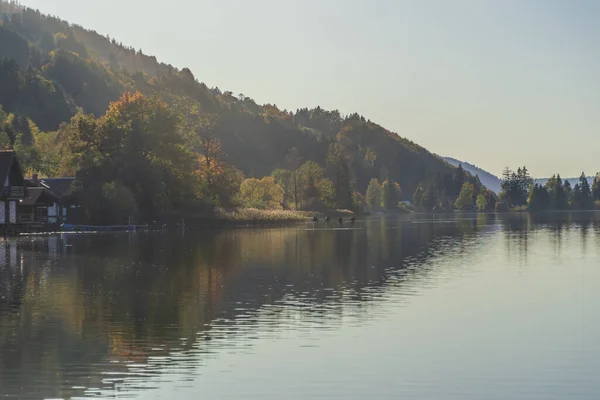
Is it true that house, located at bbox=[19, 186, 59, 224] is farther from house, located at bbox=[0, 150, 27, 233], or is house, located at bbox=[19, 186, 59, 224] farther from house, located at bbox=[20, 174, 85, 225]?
house, located at bbox=[0, 150, 27, 233]

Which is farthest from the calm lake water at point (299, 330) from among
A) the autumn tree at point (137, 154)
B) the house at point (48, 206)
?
the autumn tree at point (137, 154)

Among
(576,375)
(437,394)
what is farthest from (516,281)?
(437,394)

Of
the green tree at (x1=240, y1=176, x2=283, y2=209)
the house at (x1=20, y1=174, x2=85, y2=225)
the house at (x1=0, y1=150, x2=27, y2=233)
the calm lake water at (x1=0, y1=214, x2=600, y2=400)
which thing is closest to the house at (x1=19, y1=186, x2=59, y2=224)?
the house at (x1=20, y1=174, x2=85, y2=225)

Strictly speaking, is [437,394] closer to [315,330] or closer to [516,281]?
[315,330]

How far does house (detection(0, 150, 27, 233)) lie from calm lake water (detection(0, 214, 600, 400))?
39.7 m

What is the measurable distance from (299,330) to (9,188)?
7331 cm

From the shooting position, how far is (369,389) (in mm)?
19281

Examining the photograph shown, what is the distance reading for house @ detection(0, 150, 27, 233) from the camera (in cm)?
9125

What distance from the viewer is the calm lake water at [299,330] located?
19719mm

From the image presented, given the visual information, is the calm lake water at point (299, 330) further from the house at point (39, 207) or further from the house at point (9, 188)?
the house at point (39, 207)

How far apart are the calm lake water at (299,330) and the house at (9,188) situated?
39681mm

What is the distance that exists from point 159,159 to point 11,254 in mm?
57517

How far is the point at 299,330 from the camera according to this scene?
2741cm

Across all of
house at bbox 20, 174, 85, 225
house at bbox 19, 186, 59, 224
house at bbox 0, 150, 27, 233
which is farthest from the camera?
house at bbox 20, 174, 85, 225
